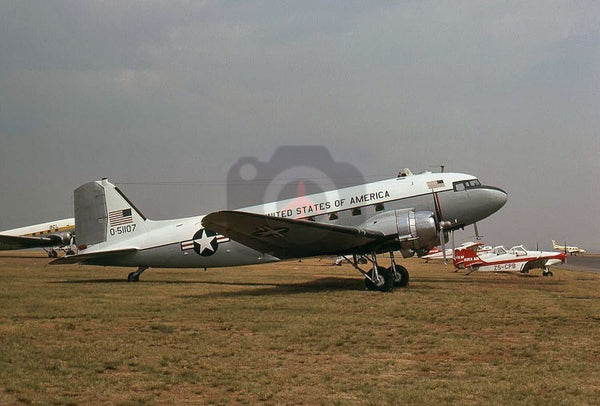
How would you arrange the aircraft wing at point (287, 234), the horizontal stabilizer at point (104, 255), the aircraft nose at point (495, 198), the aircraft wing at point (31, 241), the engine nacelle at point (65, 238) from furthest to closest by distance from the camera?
the engine nacelle at point (65, 238) < the aircraft wing at point (31, 241) < the horizontal stabilizer at point (104, 255) < the aircraft nose at point (495, 198) < the aircraft wing at point (287, 234)

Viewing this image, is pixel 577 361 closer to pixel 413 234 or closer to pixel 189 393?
pixel 189 393

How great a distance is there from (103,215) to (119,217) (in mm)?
781

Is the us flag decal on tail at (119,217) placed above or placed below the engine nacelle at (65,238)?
below

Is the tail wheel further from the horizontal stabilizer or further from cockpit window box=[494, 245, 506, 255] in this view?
cockpit window box=[494, 245, 506, 255]

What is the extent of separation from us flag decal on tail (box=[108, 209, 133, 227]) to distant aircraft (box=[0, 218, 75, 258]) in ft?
125

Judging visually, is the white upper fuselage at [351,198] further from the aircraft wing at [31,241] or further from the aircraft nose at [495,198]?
the aircraft wing at [31,241]

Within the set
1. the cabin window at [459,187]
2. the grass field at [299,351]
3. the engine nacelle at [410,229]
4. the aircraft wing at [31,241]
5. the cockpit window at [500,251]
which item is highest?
the aircraft wing at [31,241]

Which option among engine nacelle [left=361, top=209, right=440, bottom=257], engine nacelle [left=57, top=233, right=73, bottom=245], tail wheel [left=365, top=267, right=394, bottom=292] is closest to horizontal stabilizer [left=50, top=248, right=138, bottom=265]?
tail wheel [left=365, top=267, right=394, bottom=292]

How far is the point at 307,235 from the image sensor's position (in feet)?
59.2

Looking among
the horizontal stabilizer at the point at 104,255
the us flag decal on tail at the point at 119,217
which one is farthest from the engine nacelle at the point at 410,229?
the us flag decal on tail at the point at 119,217

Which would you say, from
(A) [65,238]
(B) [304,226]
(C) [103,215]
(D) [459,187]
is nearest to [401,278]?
(D) [459,187]

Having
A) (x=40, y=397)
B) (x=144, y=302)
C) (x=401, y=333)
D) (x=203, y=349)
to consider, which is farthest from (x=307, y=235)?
(x=40, y=397)

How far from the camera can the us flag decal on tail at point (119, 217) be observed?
23625 mm

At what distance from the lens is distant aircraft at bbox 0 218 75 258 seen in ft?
191
